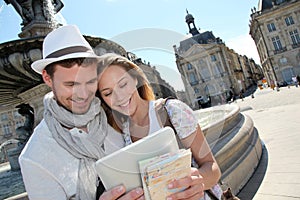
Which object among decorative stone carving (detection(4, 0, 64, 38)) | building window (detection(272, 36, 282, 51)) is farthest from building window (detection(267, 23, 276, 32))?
decorative stone carving (detection(4, 0, 64, 38))

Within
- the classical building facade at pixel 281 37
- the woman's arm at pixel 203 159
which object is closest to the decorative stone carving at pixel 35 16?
the woman's arm at pixel 203 159

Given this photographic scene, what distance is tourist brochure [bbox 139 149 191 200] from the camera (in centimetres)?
101

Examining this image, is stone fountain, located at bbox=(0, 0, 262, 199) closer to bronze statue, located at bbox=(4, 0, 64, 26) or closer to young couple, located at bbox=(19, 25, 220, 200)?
bronze statue, located at bbox=(4, 0, 64, 26)

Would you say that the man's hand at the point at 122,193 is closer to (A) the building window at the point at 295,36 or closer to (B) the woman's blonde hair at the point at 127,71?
(B) the woman's blonde hair at the point at 127,71

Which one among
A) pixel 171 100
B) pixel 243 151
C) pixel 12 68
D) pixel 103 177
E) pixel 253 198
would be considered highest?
pixel 12 68

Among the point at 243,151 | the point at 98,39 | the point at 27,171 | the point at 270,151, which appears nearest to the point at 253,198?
the point at 243,151

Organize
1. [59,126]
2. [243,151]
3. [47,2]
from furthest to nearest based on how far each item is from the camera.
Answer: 1. [47,2]
2. [243,151]
3. [59,126]

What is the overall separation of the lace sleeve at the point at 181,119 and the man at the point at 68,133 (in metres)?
0.35

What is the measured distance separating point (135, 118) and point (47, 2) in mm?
7094

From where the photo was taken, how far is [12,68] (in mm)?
4297

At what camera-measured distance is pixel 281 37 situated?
41688mm

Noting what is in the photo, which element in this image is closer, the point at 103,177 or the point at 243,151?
the point at 103,177

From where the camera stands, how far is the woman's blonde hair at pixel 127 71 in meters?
1.37

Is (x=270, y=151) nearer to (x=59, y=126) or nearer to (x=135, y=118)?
(x=135, y=118)
